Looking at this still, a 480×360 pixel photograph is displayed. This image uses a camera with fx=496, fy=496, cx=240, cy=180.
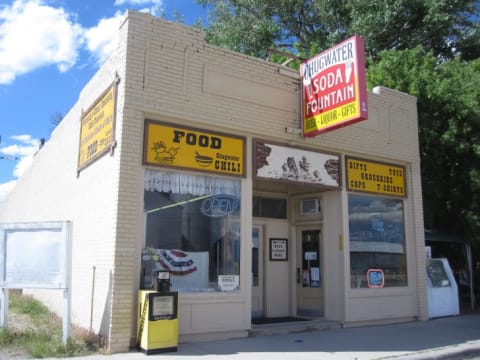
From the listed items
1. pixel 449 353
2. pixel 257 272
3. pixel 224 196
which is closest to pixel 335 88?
pixel 224 196

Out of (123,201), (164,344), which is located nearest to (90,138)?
(123,201)

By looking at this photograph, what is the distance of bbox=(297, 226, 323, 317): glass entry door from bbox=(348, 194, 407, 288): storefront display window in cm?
82

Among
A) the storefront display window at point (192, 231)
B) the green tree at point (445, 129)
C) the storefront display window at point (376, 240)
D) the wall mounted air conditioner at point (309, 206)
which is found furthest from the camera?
the green tree at point (445, 129)

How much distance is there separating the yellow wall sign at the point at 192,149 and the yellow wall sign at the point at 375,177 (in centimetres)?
324

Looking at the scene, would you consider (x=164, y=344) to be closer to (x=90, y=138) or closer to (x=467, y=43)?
(x=90, y=138)

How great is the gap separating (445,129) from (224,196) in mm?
8989

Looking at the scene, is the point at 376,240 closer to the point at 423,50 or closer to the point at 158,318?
the point at 158,318

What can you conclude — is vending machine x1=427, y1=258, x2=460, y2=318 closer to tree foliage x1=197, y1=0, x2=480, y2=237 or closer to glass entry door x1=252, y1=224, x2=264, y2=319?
tree foliage x1=197, y1=0, x2=480, y2=237

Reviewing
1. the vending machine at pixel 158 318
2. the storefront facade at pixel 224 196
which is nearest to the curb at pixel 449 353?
the storefront facade at pixel 224 196

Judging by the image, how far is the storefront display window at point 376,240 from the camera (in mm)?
11586

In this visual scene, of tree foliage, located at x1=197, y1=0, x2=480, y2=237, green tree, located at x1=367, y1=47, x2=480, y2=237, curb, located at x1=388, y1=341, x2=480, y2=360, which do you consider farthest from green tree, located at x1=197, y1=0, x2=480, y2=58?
curb, located at x1=388, y1=341, x2=480, y2=360

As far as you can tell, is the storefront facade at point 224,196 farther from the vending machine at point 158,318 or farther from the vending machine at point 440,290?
the vending machine at point 440,290

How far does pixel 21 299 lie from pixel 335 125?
10712 mm

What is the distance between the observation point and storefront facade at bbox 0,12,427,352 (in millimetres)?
8562
